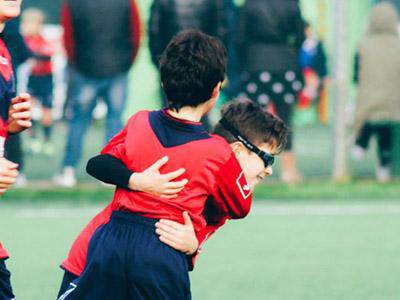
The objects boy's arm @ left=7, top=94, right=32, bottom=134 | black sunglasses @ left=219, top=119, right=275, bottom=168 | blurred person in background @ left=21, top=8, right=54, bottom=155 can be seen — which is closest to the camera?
boy's arm @ left=7, top=94, right=32, bottom=134

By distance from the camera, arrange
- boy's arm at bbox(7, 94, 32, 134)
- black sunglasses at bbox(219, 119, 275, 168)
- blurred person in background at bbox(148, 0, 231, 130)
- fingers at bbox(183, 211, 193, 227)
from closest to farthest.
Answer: fingers at bbox(183, 211, 193, 227) → boy's arm at bbox(7, 94, 32, 134) → black sunglasses at bbox(219, 119, 275, 168) → blurred person in background at bbox(148, 0, 231, 130)

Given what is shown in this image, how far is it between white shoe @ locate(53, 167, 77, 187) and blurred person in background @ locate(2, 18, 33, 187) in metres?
0.32

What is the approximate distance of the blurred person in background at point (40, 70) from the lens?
12.2m

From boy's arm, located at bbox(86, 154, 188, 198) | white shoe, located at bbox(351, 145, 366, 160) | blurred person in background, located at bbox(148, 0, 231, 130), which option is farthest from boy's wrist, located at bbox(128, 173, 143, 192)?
white shoe, located at bbox(351, 145, 366, 160)

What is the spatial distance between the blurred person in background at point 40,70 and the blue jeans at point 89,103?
5.47 feet

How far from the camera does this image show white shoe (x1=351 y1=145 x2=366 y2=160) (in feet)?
36.0

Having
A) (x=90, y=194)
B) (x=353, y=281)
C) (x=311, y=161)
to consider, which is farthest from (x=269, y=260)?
(x=311, y=161)

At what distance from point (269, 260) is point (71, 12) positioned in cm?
364

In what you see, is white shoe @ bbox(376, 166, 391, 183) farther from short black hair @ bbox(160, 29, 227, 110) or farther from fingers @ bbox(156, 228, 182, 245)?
fingers @ bbox(156, 228, 182, 245)

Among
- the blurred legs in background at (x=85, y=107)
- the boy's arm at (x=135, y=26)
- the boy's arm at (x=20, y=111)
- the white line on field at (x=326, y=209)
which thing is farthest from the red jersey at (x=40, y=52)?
the boy's arm at (x=20, y=111)

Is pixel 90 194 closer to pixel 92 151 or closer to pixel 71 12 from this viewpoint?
pixel 92 151

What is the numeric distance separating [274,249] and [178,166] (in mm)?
3836

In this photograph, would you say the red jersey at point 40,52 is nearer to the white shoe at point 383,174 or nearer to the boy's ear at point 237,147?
the white shoe at point 383,174

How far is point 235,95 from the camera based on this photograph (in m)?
10.4
